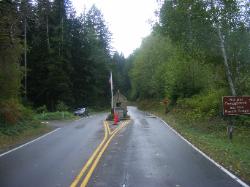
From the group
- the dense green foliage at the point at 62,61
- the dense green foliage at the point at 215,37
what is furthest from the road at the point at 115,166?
the dense green foliage at the point at 62,61

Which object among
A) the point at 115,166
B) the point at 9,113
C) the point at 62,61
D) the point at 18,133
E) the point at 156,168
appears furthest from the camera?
the point at 62,61

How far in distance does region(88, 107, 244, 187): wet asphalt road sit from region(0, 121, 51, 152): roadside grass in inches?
266

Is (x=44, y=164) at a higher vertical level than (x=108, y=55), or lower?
lower

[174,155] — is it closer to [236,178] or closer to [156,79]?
[236,178]

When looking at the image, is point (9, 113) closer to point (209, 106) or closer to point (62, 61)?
point (209, 106)

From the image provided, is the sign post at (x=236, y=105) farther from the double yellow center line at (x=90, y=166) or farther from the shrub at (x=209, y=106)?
the shrub at (x=209, y=106)

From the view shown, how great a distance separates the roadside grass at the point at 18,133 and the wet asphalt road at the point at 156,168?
6.75m

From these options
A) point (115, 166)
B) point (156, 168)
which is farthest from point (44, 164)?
point (156, 168)

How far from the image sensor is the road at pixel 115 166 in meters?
11.4

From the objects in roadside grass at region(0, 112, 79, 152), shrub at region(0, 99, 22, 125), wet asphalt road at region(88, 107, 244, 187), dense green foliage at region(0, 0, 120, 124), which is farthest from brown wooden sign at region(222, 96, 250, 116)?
dense green foliage at region(0, 0, 120, 124)

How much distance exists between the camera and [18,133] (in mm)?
27984

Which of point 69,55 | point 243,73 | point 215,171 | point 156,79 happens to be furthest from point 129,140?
point 69,55

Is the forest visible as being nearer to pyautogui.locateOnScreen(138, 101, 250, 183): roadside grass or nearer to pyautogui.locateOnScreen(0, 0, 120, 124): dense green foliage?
pyautogui.locateOnScreen(0, 0, 120, 124): dense green foliage

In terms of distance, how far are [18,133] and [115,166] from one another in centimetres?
1534
